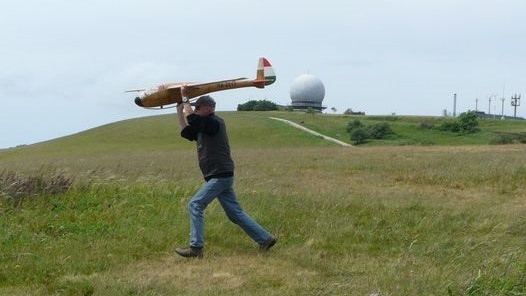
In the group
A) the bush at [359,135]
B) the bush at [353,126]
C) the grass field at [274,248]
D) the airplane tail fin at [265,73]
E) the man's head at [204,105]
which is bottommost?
the bush at [359,135]

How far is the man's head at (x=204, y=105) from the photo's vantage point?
717 centimetres

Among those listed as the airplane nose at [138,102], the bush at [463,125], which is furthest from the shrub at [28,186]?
the bush at [463,125]

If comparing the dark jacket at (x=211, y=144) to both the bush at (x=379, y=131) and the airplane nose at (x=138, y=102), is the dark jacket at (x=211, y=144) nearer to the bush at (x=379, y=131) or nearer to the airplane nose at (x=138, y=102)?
the airplane nose at (x=138, y=102)

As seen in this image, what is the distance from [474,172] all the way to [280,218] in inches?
346

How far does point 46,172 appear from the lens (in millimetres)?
11008

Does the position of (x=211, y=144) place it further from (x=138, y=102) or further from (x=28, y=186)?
(x=28, y=186)

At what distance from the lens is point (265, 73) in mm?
8039

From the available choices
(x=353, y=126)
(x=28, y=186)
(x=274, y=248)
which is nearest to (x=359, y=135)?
(x=353, y=126)

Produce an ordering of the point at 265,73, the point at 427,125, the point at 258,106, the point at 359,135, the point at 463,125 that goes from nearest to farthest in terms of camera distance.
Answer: the point at 265,73 → the point at 359,135 → the point at 463,125 → the point at 427,125 → the point at 258,106

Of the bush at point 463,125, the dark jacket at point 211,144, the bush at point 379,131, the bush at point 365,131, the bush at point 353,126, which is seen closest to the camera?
the dark jacket at point 211,144

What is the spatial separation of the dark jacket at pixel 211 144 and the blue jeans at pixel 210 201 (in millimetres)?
120

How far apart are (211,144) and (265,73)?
1411 millimetres

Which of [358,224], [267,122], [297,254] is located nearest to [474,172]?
[358,224]

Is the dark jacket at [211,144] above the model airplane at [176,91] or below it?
below
